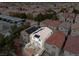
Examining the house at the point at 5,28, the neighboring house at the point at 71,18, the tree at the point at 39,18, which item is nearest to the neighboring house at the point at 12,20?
the house at the point at 5,28

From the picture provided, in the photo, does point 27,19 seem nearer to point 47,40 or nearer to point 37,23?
point 37,23

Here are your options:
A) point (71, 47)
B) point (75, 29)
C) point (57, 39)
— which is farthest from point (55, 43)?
point (75, 29)

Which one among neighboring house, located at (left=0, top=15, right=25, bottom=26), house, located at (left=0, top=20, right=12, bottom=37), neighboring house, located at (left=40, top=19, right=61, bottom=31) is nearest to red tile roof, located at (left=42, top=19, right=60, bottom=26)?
neighboring house, located at (left=40, top=19, right=61, bottom=31)

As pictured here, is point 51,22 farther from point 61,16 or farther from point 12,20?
point 12,20

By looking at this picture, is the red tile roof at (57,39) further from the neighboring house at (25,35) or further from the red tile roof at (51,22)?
the neighboring house at (25,35)

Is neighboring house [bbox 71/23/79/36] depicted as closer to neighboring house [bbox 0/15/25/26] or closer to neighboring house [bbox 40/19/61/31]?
neighboring house [bbox 40/19/61/31]

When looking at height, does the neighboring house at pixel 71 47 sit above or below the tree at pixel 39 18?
below
